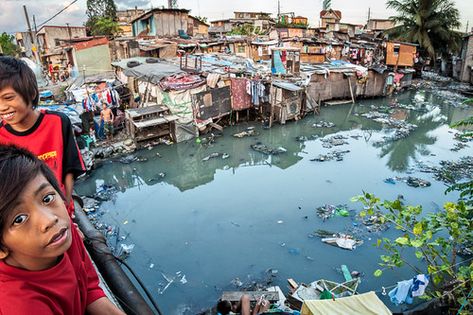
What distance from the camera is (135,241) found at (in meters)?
6.77

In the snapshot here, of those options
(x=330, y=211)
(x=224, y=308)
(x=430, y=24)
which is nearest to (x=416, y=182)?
(x=330, y=211)

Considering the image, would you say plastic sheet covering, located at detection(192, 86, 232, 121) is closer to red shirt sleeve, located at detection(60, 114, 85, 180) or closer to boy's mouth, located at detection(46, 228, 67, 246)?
red shirt sleeve, located at detection(60, 114, 85, 180)

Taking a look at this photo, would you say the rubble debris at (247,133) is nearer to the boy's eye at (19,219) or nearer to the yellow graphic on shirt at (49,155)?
the yellow graphic on shirt at (49,155)

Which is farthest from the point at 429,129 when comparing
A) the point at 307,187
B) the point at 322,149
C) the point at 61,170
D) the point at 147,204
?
the point at 61,170

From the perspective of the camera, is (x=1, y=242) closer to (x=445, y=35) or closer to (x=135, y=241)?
(x=135, y=241)

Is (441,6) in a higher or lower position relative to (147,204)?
higher

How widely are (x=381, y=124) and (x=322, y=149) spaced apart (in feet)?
17.4

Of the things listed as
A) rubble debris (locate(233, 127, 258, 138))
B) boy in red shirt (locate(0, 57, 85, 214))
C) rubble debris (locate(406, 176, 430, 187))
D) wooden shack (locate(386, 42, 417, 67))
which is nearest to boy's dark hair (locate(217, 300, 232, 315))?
boy in red shirt (locate(0, 57, 85, 214))

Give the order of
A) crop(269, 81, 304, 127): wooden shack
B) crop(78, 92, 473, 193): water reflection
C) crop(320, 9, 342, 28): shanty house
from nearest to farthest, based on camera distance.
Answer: crop(78, 92, 473, 193): water reflection < crop(269, 81, 304, 127): wooden shack < crop(320, 9, 342, 28): shanty house

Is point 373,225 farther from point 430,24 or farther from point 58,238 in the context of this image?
point 430,24

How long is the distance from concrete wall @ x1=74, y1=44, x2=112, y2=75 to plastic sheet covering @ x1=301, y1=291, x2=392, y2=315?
19.9 meters

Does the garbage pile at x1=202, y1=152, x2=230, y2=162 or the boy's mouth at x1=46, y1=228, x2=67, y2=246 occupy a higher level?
the boy's mouth at x1=46, y1=228, x2=67, y2=246

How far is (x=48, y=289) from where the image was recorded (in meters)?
0.91

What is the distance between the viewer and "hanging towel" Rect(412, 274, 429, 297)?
3.84m
